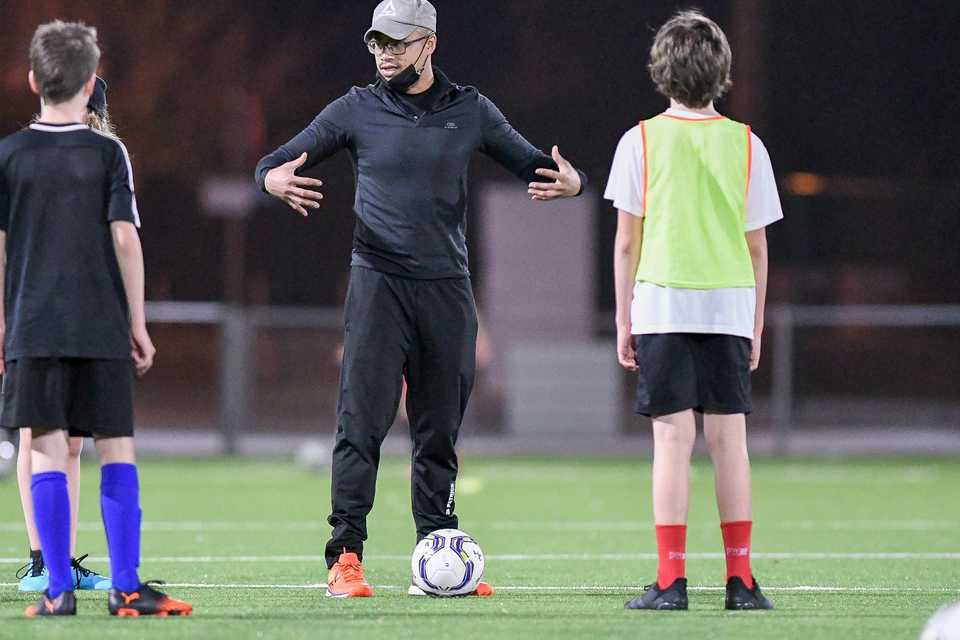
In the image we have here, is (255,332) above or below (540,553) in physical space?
above

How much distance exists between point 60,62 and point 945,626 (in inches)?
118

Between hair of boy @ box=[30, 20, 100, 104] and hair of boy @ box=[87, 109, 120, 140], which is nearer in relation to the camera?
hair of boy @ box=[30, 20, 100, 104]

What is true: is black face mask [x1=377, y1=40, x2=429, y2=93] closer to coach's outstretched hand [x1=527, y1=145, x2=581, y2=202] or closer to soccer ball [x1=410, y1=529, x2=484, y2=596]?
coach's outstretched hand [x1=527, y1=145, x2=581, y2=202]

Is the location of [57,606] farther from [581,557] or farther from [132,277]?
[581,557]

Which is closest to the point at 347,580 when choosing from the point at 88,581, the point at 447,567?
the point at 447,567

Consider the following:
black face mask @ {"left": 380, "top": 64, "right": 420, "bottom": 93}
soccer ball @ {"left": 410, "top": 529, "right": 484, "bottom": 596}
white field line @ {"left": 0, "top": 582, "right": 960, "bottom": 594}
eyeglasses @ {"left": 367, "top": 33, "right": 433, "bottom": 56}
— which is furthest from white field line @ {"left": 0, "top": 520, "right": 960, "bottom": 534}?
eyeglasses @ {"left": 367, "top": 33, "right": 433, "bottom": 56}

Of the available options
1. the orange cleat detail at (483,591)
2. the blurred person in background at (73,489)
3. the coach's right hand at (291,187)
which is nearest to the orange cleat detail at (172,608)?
the blurred person in background at (73,489)

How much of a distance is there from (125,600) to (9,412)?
67 cm

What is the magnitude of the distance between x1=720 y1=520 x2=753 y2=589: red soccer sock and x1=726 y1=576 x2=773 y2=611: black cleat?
16mm

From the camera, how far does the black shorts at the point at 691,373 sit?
5281mm

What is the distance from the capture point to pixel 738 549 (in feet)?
17.4

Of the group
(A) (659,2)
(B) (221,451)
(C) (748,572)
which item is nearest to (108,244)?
(C) (748,572)

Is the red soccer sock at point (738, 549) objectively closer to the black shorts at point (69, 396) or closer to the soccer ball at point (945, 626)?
the soccer ball at point (945, 626)

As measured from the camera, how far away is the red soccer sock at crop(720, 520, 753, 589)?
5316 millimetres
